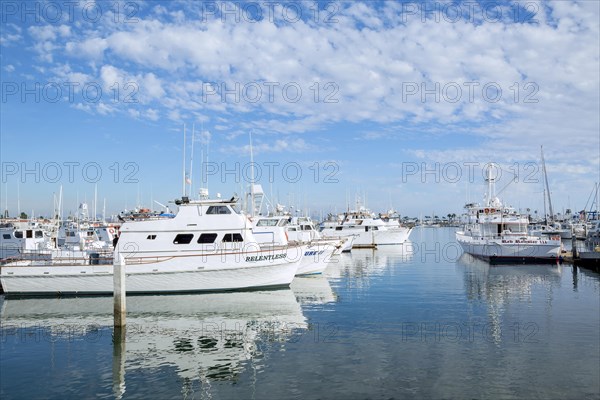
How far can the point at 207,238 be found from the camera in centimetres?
2462

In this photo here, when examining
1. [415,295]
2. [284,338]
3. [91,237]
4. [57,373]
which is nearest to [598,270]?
[415,295]

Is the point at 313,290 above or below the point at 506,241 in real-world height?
below

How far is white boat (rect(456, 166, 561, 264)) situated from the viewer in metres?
40.0

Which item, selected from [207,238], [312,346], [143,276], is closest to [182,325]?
[312,346]

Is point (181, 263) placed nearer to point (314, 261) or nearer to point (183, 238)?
Result: point (183, 238)

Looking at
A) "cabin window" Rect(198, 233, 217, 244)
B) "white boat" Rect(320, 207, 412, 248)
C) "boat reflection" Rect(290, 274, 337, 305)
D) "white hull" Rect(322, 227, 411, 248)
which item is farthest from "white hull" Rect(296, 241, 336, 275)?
"white boat" Rect(320, 207, 412, 248)

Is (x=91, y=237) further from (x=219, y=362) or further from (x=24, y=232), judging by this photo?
(x=219, y=362)

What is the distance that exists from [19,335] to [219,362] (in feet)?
27.5

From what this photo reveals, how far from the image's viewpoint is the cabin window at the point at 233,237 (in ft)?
80.7

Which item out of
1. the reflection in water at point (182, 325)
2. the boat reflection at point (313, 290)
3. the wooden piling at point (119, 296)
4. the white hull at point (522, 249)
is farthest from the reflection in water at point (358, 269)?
the wooden piling at point (119, 296)

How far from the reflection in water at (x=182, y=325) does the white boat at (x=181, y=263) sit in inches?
27.3

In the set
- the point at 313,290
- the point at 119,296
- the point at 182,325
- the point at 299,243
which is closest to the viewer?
the point at 119,296

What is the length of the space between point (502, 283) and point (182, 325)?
2038 cm

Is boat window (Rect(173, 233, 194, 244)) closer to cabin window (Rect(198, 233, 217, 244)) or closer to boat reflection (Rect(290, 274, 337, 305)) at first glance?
cabin window (Rect(198, 233, 217, 244))
